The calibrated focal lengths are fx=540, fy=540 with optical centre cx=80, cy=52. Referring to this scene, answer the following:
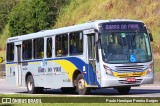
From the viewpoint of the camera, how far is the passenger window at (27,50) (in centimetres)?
2711

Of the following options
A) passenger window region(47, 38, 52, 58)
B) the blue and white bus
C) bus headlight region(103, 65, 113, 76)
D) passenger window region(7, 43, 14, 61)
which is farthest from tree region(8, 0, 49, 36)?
bus headlight region(103, 65, 113, 76)

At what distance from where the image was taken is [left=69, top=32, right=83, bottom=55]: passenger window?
22578 millimetres

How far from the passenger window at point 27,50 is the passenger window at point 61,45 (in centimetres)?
296

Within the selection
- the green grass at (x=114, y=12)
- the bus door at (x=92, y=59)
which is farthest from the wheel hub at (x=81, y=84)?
the green grass at (x=114, y=12)

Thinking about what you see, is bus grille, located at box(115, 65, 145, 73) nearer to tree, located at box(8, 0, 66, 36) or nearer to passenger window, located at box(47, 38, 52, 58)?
passenger window, located at box(47, 38, 52, 58)

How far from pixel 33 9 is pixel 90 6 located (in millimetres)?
10101

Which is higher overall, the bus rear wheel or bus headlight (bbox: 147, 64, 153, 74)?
bus headlight (bbox: 147, 64, 153, 74)

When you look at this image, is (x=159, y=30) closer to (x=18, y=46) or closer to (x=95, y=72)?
(x=18, y=46)

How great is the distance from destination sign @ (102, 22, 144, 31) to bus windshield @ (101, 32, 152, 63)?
0.73ft

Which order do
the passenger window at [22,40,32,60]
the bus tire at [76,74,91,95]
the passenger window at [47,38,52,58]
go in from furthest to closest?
the passenger window at [22,40,32,60] < the passenger window at [47,38,52,58] < the bus tire at [76,74,91,95]

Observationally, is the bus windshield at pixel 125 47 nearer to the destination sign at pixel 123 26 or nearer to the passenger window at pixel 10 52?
the destination sign at pixel 123 26

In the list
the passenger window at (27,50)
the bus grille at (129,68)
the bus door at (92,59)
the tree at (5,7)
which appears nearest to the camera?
the bus grille at (129,68)

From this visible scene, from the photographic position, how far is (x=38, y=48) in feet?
86.0

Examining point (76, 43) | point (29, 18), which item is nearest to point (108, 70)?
point (76, 43)
